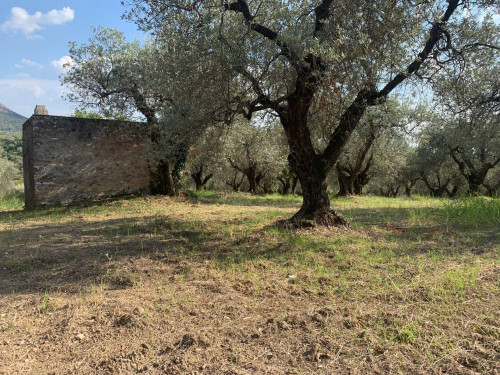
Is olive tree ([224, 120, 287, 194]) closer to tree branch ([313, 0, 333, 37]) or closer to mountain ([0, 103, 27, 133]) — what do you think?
tree branch ([313, 0, 333, 37])

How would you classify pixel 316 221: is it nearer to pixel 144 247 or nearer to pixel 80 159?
pixel 144 247

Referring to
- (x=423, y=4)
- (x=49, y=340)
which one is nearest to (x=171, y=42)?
(x=423, y=4)

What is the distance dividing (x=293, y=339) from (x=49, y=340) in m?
2.15

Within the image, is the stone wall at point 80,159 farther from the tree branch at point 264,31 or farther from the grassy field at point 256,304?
the tree branch at point 264,31

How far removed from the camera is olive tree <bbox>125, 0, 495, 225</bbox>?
4930 mm

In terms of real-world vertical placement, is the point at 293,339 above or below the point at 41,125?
below

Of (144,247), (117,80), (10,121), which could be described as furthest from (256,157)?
(10,121)

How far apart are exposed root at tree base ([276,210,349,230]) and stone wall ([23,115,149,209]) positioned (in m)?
6.97

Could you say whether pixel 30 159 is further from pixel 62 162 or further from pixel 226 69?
pixel 226 69

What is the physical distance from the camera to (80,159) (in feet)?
38.8

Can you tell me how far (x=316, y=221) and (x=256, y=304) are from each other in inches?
142

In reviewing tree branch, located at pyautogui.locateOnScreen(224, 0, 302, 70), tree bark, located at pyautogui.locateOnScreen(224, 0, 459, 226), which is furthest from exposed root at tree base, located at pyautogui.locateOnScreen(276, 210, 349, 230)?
tree branch, located at pyautogui.locateOnScreen(224, 0, 302, 70)

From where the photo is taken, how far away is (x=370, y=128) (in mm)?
12797

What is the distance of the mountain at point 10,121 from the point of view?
215 ft
